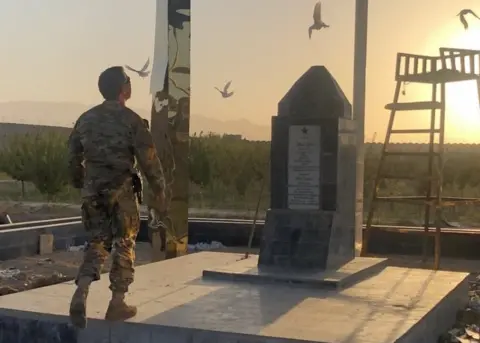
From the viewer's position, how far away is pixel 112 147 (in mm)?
4992

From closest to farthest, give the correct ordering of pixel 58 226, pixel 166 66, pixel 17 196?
1. pixel 166 66
2. pixel 58 226
3. pixel 17 196

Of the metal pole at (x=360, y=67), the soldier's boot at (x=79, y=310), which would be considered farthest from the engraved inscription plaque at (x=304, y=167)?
the soldier's boot at (x=79, y=310)

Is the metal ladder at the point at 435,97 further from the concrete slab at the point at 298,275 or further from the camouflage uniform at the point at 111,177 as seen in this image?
the camouflage uniform at the point at 111,177

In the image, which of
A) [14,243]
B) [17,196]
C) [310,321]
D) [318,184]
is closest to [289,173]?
[318,184]

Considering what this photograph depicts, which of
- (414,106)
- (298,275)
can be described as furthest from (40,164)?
(298,275)

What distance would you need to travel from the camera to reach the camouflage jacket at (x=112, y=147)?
500cm

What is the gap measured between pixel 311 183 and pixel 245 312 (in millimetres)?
2262

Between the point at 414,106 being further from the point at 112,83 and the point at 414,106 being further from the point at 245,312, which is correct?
the point at 112,83

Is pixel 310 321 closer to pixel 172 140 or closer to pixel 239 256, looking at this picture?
pixel 239 256

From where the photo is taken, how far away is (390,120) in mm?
9891

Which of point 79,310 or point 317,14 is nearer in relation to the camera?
point 79,310

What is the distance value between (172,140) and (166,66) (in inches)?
37.5

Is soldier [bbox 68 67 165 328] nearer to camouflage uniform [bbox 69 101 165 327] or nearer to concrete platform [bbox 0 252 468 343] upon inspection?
camouflage uniform [bbox 69 101 165 327]

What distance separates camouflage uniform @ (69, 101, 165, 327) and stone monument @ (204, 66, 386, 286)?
241cm
